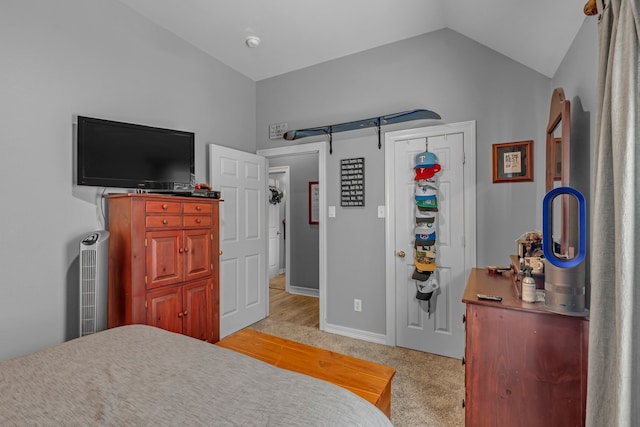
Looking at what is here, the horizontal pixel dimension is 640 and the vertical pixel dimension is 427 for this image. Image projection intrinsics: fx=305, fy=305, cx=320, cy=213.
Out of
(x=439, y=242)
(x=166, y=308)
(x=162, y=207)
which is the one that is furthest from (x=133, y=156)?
(x=439, y=242)

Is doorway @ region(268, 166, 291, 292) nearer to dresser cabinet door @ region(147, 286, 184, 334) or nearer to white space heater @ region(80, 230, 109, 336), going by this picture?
dresser cabinet door @ region(147, 286, 184, 334)

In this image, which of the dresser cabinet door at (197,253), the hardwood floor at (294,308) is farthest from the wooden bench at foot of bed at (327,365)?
the hardwood floor at (294,308)

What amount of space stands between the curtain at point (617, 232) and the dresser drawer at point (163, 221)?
96.9 inches

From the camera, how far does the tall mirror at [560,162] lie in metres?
1.53

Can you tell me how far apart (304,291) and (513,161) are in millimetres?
3434

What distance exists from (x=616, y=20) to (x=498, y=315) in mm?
1156

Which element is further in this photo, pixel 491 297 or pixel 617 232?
pixel 491 297

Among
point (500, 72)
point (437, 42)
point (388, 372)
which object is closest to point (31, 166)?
point (388, 372)

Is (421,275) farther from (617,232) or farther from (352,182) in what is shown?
(617,232)

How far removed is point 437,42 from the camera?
110 inches

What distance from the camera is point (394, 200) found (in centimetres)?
297

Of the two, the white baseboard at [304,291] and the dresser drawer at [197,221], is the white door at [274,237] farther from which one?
the dresser drawer at [197,221]

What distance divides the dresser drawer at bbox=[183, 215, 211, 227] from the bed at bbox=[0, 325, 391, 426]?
1362mm

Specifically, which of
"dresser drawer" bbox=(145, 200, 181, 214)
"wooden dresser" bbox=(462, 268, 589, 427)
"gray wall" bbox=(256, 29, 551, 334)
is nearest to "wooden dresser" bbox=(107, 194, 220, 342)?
"dresser drawer" bbox=(145, 200, 181, 214)
